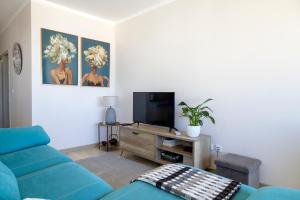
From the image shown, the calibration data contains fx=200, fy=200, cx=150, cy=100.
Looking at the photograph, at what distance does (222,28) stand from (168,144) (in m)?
1.73

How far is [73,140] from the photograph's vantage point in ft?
12.2

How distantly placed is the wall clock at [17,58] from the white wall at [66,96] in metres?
0.68

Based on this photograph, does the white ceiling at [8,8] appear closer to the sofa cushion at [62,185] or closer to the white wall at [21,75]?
the white wall at [21,75]

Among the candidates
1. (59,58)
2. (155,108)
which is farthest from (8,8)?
(155,108)

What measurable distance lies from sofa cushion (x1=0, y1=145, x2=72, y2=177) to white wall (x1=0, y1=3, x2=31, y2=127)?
1.62 m

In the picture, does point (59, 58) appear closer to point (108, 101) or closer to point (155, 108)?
point (108, 101)

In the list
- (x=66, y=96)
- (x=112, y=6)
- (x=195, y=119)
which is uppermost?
(x=112, y=6)

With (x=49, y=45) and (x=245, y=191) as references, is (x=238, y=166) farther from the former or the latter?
(x=49, y=45)

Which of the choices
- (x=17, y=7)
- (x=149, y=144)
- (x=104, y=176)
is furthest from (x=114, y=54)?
(x=104, y=176)

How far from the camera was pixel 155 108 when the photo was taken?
123 inches

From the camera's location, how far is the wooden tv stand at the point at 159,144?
8.24 ft

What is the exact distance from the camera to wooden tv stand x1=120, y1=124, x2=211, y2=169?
8.24 feet

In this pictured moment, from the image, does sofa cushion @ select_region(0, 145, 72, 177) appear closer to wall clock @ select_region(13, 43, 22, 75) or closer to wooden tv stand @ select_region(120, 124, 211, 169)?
wooden tv stand @ select_region(120, 124, 211, 169)

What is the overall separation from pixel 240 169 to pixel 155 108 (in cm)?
147
